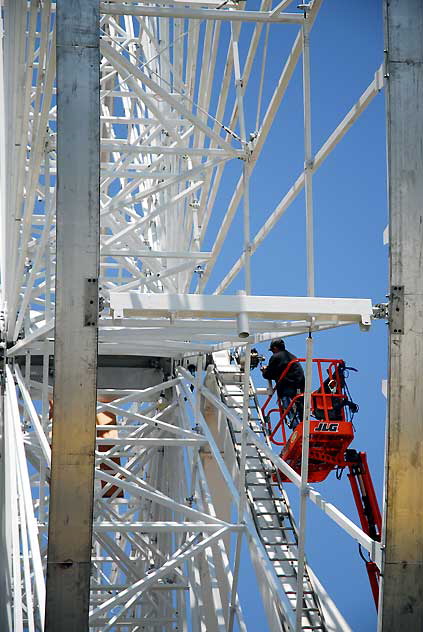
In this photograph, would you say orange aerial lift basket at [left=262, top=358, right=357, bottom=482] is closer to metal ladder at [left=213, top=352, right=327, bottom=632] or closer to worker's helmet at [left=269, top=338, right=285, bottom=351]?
metal ladder at [left=213, top=352, right=327, bottom=632]

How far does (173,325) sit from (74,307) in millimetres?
1684

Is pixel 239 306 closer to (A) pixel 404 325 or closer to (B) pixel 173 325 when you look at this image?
(B) pixel 173 325

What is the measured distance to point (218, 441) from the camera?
70.4 feet

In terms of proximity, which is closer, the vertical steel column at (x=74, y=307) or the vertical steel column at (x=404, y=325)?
the vertical steel column at (x=404, y=325)

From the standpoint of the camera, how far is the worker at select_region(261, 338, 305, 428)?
18578mm

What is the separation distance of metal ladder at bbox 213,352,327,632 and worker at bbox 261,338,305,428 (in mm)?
738

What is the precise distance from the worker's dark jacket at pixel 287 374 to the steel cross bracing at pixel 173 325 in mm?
1061

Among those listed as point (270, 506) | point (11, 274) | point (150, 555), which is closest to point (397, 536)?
point (270, 506)

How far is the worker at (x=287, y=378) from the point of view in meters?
18.6

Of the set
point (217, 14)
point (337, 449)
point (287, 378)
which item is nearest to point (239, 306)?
point (217, 14)

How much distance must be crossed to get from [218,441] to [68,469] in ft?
36.5

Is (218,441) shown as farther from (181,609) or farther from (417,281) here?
(417,281)

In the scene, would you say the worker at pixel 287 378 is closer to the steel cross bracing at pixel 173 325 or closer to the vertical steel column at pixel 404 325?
the steel cross bracing at pixel 173 325

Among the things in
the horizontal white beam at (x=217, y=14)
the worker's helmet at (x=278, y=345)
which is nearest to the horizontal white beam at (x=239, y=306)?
the horizontal white beam at (x=217, y=14)
